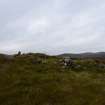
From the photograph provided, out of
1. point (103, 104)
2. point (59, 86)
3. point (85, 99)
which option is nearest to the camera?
point (103, 104)

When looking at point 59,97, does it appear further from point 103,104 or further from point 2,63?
point 2,63

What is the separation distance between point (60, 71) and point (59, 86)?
8086 mm

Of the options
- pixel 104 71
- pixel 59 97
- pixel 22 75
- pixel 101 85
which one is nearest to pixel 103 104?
pixel 59 97

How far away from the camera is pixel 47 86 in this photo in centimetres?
2678

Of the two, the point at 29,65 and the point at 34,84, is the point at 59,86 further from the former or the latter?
the point at 29,65

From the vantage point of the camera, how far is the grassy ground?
75.1ft

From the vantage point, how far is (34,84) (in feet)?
91.2

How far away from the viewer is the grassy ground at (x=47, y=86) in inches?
901

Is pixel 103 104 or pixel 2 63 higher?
pixel 2 63

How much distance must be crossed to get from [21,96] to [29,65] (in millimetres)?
14000

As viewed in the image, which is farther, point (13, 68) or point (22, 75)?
point (13, 68)

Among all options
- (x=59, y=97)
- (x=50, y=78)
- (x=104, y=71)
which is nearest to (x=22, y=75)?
(x=50, y=78)

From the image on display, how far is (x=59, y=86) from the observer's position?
1048 inches

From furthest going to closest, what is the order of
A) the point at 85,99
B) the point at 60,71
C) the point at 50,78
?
the point at 60,71 < the point at 50,78 < the point at 85,99
